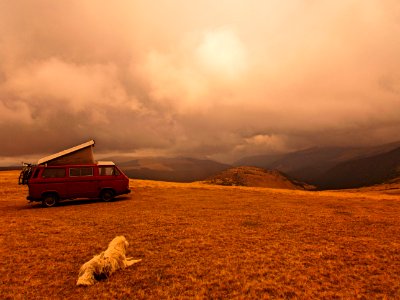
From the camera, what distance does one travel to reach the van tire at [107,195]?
68.5 ft

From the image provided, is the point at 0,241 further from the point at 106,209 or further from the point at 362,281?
the point at 362,281

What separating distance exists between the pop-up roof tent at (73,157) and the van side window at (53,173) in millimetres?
640

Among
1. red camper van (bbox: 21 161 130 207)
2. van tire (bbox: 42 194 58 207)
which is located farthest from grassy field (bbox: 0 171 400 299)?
red camper van (bbox: 21 161 130 207)

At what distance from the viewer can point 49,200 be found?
19.1m

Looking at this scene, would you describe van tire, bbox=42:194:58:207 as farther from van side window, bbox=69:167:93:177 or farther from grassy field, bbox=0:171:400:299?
grassy field, bbox=0:171:400:299

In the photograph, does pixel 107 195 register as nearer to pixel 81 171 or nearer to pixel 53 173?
pixel 81 171

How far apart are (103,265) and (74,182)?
14309mm

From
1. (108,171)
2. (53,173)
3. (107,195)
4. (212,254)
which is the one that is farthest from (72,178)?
(212,254)

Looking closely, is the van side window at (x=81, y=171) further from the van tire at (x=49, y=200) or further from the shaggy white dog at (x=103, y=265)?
the shaggy white dog at (x=103, y=265)

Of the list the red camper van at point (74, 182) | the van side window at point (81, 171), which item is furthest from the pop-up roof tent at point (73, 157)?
the van side window at point (81, 171)

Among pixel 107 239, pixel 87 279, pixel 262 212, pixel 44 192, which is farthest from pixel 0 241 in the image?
pixel 262 212

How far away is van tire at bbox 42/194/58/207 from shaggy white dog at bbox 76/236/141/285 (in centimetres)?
1364

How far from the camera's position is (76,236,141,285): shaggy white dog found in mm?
6917

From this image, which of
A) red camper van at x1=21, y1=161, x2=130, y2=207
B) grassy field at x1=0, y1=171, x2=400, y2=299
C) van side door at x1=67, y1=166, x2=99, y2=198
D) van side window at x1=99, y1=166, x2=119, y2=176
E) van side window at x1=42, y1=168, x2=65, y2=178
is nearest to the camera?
grassy field at x1=0, y1=171, x2=400, y2=299
